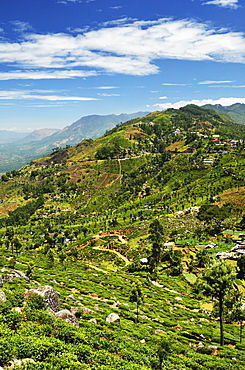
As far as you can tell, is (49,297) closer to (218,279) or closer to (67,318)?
(67,318)

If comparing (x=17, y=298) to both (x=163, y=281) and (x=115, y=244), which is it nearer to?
(x=163, y=281)

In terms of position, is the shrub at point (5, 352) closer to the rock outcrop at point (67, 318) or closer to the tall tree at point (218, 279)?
the rock outcrop at point (67, 318)

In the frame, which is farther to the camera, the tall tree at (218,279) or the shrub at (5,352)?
the tall tree at (218,279)

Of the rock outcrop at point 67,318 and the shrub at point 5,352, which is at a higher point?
the shrub at point 5,352

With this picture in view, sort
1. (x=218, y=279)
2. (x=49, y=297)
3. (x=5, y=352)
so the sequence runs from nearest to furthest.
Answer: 1. (x=5, y=352)
2. (x=49, y=297)
3. (x=218, y=279)

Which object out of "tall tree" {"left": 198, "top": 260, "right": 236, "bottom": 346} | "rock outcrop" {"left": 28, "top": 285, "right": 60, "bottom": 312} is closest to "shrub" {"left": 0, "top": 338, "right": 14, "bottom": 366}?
"rock outcrop" {"left": 28, "top": 285, "right": 60, "bottom": 312}

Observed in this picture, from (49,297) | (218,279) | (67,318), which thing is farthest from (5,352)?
(218,279)

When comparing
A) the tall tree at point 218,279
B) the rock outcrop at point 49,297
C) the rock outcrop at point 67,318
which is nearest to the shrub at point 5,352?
the rock outcrop at point 67,318

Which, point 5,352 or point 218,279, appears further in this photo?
point 218,279

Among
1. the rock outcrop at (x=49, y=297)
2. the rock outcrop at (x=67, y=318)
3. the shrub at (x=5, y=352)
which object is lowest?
the rock outcrop at (x=67, y=318)

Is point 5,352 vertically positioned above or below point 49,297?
above

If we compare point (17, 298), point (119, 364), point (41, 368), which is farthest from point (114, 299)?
point (41, 368)

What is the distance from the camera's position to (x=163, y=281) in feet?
275

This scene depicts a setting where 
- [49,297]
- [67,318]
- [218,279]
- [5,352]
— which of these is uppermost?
[5,352]
